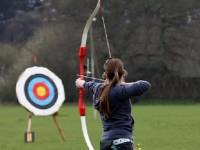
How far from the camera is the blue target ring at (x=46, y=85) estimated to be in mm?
13969

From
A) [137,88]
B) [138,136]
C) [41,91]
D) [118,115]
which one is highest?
[137,88]

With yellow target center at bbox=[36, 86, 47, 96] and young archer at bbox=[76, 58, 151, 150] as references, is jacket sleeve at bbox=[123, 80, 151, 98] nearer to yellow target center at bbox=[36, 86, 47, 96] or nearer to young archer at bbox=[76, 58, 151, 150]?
young archer at bbox=[76, 58, 151, 150]

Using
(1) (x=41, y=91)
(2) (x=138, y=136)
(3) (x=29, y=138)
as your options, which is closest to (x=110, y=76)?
(3) (x=29, y=138)

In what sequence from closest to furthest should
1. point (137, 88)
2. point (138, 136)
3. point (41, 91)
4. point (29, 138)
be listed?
point (137, 88) → point (29, 138) → point (138, 136) → point (41, 91)

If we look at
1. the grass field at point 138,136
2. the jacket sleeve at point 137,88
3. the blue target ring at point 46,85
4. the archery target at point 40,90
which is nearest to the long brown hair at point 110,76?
the jacket sleeve at point 137,88

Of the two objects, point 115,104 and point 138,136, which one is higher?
point 115,104

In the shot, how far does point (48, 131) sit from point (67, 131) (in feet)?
1.68

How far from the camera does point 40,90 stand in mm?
14523

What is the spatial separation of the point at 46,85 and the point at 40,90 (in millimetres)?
165

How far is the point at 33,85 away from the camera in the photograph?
1448 cm

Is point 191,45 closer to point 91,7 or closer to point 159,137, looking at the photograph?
point 91,7

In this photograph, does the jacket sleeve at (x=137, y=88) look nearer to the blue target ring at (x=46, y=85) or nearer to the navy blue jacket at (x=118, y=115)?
the navy blue jacket at (x=118, y=115)

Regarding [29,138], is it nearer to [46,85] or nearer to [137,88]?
[46,85]

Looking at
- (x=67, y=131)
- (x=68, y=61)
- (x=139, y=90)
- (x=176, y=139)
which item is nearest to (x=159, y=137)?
(x=176, y=139)
